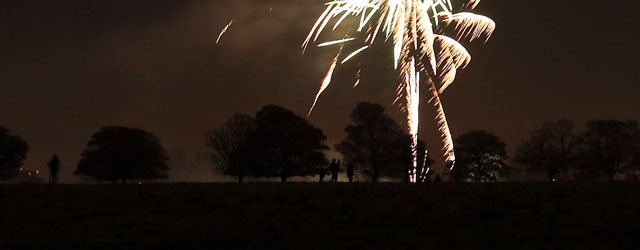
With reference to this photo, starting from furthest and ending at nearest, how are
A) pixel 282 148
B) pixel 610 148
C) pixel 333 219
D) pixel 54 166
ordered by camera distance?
pixel 610 148
pixel 282 148
pixel 54 166
pixel 333 219

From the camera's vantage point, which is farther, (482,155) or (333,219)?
(482,155)

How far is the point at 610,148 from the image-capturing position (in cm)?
7731

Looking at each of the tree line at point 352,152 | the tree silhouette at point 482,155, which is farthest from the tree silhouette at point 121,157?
the tree silhouette at point 482,155

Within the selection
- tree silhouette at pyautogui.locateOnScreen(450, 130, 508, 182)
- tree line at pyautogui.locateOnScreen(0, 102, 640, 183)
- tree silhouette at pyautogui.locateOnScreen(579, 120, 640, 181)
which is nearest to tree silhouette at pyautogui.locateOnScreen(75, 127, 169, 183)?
tree line at pyautogui.locateOnScreen(0, 102, 640, 183)

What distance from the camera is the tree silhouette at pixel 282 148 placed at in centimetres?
7038

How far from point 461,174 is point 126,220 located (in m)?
55.2

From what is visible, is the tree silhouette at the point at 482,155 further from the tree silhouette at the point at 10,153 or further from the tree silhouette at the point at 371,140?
the tree silhouette at the point at 10,153

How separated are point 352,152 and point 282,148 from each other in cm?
699

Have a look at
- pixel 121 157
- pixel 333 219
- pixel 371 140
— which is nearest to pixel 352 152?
pixel 371 140

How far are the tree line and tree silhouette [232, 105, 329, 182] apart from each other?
9cm

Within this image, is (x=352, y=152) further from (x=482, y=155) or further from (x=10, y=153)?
(x=10, y=153)

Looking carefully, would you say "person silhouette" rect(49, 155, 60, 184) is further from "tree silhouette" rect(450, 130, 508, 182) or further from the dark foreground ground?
"tree silhouette" rect(450, 130, 508, 182)

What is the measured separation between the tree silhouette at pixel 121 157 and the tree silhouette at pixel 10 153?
5476 mm

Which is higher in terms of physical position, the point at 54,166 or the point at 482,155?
the point at 482,155
